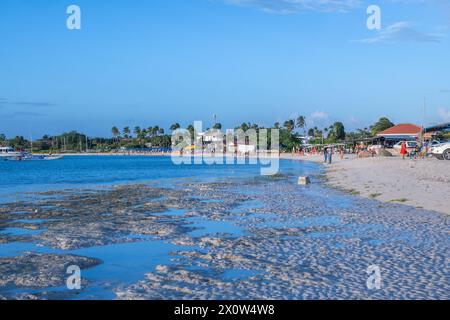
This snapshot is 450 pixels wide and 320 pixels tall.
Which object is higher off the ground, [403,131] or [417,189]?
[403,131]

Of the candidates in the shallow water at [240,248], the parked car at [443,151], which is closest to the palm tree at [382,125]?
the parked car at [443,151]

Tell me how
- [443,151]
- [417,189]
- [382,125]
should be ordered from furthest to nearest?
[382,125]
[443,151]
[417,189]

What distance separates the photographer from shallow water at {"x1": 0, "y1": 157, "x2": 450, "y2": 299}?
802 centimetres

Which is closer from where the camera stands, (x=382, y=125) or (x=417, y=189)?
(x=417, y=189)

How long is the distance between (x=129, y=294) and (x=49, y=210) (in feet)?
42.9

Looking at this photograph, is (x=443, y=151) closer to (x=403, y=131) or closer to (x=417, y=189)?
(x=417, y=189)

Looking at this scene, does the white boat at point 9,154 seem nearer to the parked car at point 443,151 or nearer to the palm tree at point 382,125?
the palm tree at point 382,125

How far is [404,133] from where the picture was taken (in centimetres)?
10350

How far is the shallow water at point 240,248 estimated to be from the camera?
26.3ft

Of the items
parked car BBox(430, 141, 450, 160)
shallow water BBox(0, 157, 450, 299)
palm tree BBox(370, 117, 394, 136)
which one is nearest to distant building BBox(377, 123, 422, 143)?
palm tree BBox(370, 117, 394, 136)

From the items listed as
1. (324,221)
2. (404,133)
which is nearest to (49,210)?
(324,221)

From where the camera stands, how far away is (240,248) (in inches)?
446

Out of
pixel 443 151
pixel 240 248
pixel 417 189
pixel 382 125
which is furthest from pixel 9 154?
pixel 240 248
